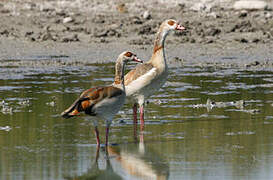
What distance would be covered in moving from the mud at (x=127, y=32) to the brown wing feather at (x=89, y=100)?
8.25 m

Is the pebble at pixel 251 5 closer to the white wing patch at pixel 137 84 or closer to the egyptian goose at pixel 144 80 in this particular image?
the egyptian goose at pixel 144 80

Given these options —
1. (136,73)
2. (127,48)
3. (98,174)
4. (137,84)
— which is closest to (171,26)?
(136,73)

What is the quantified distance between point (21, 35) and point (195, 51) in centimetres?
548

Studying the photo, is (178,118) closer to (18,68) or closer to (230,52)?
(18,68)

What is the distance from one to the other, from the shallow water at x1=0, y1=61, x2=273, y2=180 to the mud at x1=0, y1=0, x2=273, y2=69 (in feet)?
11.0

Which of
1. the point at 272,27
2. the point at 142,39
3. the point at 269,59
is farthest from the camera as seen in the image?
the point at 272,27

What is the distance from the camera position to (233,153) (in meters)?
8.41

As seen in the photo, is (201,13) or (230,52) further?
(201,13)

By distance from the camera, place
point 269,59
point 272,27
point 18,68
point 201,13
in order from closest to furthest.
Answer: point 18,68 < point 269,59 < point 272,27 < point 201,13

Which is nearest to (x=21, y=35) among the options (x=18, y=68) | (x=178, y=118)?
(x=18, y=68)

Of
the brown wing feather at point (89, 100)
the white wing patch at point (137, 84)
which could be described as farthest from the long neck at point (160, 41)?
the brown wing feather at point (89, 100)

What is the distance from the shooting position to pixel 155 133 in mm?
9742

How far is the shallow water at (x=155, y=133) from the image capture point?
7.72m

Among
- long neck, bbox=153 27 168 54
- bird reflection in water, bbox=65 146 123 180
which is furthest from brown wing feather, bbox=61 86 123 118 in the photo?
long neck, bbox=153 27 168 54
